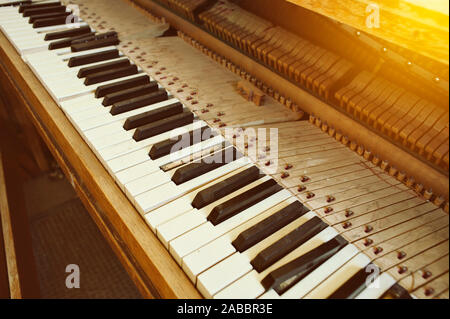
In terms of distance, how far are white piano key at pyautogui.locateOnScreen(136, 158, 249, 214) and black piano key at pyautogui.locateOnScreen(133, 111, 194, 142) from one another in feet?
1.06

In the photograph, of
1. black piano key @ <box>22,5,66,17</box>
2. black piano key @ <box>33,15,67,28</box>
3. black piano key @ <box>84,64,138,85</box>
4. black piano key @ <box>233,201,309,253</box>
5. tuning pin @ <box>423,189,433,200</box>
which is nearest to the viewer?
black piano key @ <box>233,201,309,253</box>

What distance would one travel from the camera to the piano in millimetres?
1101

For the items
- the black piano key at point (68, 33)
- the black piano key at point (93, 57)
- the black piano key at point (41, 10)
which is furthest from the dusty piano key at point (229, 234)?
the black piano key at point (41, 10)

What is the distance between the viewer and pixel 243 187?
1.36m

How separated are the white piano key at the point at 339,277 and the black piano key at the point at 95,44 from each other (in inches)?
74.5

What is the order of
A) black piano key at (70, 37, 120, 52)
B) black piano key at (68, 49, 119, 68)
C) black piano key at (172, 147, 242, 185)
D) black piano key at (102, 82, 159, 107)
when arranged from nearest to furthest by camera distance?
black piano key at (172, 147, 242, 185) < black piano key at (102, 82, 159, 107) < black piano key at (68, 49, 119, 68) < black piano key at (70, 37, 120, 52)

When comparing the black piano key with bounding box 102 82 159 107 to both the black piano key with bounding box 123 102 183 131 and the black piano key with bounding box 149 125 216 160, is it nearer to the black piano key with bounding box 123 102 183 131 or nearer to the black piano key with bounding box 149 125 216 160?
the black piano key with bounding box 123 102 183 131

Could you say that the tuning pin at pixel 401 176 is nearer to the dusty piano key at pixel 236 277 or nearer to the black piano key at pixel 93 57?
Result: the dusty piano key at pixel 236 277

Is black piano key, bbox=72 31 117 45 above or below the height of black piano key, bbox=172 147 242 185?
above

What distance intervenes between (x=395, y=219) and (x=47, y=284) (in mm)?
2616

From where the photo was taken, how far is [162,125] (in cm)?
159

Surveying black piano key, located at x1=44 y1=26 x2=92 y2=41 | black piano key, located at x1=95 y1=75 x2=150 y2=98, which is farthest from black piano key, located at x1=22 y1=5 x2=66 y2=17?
black piano key, located at x1=95 y1=75 x2=150 y2=98
